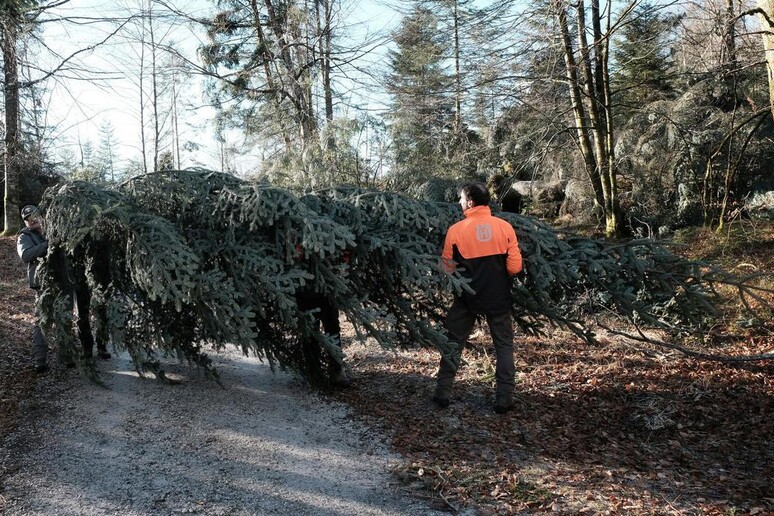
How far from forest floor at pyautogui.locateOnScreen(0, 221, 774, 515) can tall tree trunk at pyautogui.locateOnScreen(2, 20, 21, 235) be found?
131 inches

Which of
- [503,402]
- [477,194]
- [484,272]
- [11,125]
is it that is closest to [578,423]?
[503,402]

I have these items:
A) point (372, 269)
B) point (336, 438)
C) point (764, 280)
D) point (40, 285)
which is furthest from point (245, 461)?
point (764, 280)

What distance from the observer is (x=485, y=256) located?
461 centimetres

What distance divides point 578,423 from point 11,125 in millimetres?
13478

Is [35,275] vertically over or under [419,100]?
under

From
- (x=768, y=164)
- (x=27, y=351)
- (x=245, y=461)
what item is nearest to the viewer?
(x=245, y=461)

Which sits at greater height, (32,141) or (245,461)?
(32,141)

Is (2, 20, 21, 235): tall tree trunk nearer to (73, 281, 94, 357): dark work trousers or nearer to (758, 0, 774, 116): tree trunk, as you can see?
(73, 281, 94, 357): dark work trousers

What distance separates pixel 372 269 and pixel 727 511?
313 centimetres

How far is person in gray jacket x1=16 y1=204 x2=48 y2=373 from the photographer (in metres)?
5.11

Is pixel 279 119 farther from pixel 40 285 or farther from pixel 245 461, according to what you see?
pixel 245 461

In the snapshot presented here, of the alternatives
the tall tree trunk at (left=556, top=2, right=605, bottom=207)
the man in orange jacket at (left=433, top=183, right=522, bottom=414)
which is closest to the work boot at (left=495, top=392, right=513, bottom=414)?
the man in orange jacket at (left=433, top=183, right=522, bottom=414)

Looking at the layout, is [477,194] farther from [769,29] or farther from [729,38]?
[729,38]

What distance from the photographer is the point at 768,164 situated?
33.0 feet
